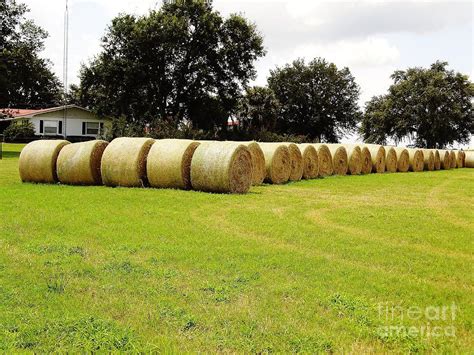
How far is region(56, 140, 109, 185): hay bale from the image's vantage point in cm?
1470

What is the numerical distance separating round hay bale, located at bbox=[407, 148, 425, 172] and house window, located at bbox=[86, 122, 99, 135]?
32.6 m

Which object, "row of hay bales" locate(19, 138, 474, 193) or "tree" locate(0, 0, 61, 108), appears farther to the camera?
"tree" locate(0, 0, 61, 108)

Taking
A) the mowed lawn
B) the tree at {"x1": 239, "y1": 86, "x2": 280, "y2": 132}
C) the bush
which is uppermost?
the tree at {"x1": 239, "y1": 86, "x2": 280, "y2": 132}

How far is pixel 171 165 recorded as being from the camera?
14000 millimetres

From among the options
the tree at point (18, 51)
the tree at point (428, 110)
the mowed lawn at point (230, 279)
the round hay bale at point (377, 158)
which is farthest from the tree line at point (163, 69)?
the mowed lawn at point (230, 279)

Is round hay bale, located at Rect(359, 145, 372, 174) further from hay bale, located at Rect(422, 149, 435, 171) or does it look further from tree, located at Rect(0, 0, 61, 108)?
tree, located at Rect(0, 0, 61, 108)

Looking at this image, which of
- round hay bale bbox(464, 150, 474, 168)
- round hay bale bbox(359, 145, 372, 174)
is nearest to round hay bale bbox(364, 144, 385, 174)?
round hay bale bbox(359, 145, 372, 174)

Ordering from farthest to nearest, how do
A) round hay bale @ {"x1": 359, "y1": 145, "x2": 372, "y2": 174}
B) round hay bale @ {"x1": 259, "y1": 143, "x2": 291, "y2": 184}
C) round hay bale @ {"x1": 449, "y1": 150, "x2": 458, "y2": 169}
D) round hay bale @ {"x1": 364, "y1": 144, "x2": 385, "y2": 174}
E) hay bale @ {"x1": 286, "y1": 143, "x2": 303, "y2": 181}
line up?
round hay bale @ {"x1": 449, "y1": 150, "x2": 458, "y2": 169}, round hay bale @ {"x1": 364, "y1": 144, "x2": 385, "y2": 174}, round hay bale @ {"x1": 359, "y1": 145, "x2": 372, "y2": 174}, hay bale @ {"x1": 286, "y1": 143, "x2": 303, "y2": 181}, round hay bale @ {"x1": 259, "y1": 143, "x2": 291, "y2": 184}

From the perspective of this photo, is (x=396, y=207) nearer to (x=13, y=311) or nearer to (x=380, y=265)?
(x=380, y=265)

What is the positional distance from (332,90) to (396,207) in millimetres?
56128

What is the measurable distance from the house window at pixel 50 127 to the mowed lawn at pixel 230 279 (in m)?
44.0

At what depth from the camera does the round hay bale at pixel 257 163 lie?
17.0 metres

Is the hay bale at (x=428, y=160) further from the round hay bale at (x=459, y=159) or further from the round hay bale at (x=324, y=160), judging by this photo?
the round hay bale at (x=324, y=160)

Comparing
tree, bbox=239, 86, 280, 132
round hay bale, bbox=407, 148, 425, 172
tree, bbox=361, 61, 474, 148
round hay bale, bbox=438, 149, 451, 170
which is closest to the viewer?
round hay bale, bbox=407, 148, 425, 172
